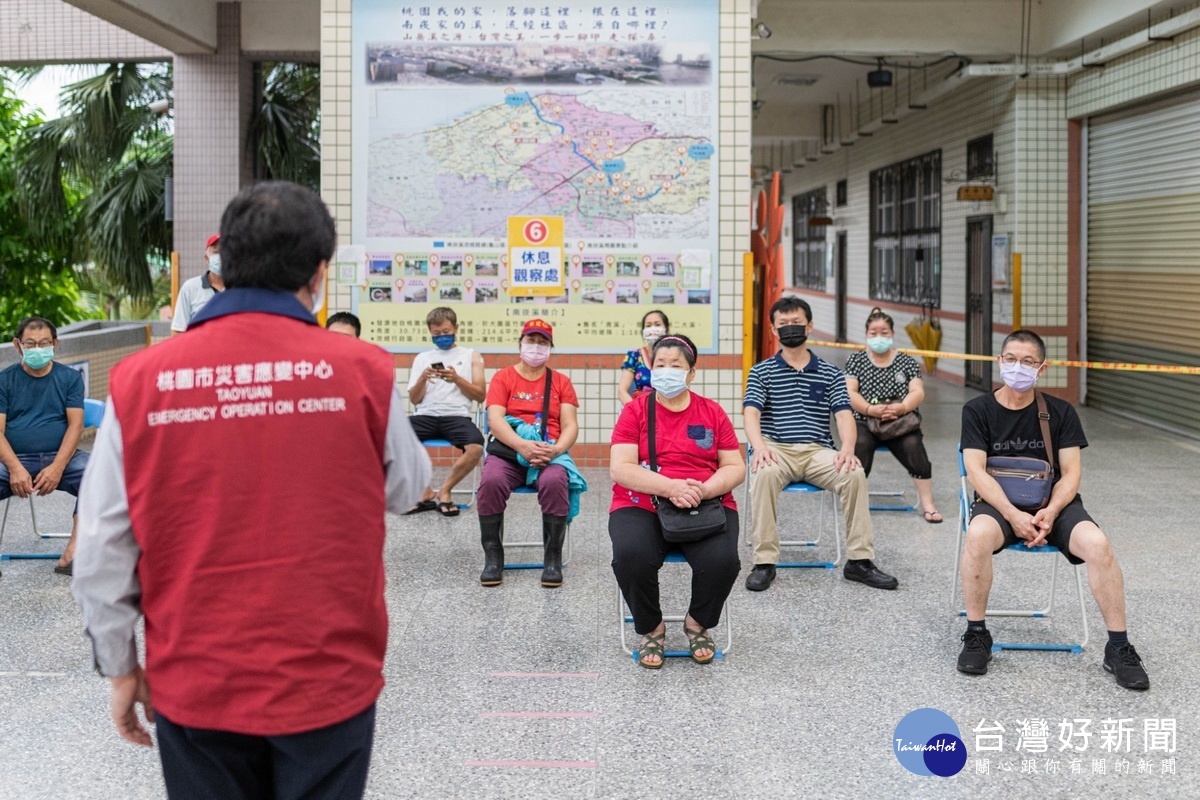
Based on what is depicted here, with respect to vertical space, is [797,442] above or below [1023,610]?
above

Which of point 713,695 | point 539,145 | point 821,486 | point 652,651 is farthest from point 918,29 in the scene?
point 713,695

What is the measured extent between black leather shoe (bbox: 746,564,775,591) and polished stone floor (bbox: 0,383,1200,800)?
10 cm

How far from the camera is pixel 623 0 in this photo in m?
8.82

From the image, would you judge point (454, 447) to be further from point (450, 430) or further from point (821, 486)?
point (821, 486)

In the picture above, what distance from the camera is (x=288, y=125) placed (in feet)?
41.0

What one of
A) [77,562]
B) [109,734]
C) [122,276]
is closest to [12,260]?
[122,276]

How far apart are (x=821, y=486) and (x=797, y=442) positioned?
24 centimetres

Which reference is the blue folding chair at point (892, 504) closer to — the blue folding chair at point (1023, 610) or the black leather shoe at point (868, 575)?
the black leather shoe at point (868, 575)

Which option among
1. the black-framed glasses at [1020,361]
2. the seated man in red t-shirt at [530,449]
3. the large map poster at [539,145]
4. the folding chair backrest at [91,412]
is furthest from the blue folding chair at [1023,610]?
the folding chair backrest at [91,412]

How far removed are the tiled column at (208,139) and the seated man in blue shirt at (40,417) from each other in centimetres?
609

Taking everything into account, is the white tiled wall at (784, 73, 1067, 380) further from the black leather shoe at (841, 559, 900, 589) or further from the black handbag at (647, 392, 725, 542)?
the black handbag at (647, 392, 725, 542)

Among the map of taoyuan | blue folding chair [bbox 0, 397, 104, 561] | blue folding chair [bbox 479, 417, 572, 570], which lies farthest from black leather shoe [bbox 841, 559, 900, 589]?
blue folding chair [bbox 0, 397, 104, 561]

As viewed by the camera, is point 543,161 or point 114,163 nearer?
point 543,161

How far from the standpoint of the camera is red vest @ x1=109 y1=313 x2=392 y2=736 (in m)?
2.00
